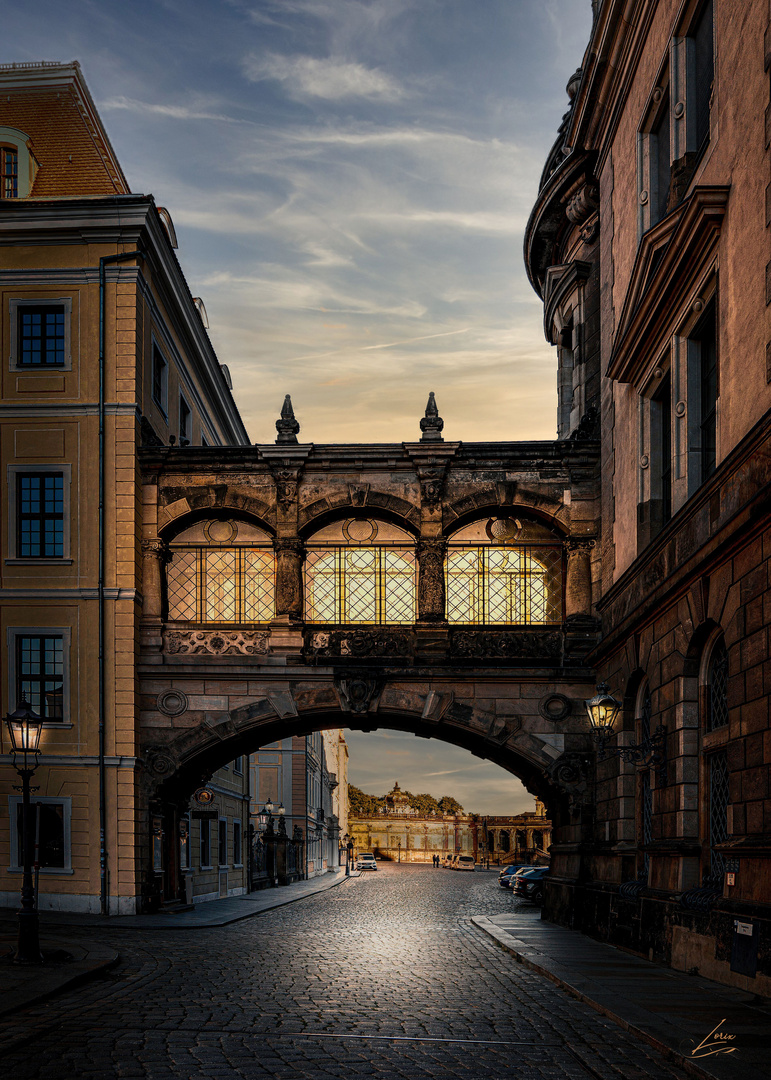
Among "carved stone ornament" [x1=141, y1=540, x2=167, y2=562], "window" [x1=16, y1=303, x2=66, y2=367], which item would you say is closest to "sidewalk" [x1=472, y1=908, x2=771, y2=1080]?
"carved stone ornament" [x1=141, y1=540, x2=167, y2=562]

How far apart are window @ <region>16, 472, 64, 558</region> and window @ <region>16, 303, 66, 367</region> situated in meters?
2.72

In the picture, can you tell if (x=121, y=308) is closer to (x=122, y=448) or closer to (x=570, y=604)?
(x=122, y=448)

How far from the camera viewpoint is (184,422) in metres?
34.9

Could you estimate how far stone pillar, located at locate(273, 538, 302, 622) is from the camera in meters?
26.5

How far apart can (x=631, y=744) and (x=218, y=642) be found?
9995mm

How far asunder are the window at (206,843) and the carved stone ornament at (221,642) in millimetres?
11163

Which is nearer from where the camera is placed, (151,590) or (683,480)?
(683,480)

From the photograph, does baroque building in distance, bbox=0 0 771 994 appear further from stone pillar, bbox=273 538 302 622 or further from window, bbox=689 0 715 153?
window, bbox=689 0 715 153

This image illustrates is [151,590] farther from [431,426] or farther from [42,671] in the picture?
[431,426]

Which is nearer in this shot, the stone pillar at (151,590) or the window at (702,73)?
the window at (702,73)

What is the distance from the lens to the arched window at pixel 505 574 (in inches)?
1052

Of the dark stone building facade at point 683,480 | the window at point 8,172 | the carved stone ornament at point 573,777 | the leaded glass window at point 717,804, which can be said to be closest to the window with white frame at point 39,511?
the window at point 8,172

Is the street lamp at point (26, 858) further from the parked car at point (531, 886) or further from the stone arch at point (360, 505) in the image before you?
the parked car at point (531, 886)

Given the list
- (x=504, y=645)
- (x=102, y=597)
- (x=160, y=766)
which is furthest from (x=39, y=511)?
(x=504, y=645)
